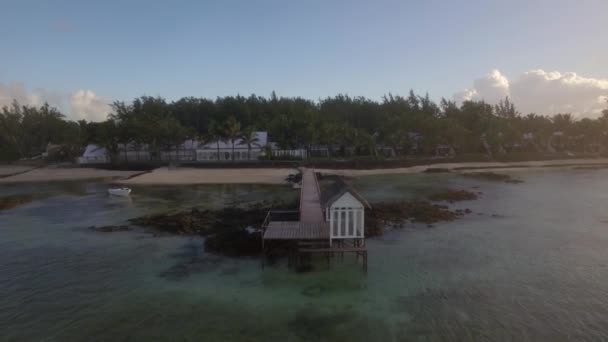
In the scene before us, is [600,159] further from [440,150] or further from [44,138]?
[44,138]

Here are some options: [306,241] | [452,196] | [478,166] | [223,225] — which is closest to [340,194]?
[306,241]

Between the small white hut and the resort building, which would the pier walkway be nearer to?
the small white hut

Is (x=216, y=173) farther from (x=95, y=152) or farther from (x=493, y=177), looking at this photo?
(x=493, y=177)

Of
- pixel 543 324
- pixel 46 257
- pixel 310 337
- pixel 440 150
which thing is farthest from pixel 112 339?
pixel 440 150

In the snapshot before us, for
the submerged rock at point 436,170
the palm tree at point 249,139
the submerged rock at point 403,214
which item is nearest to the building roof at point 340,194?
the submerged rock at point 403,214

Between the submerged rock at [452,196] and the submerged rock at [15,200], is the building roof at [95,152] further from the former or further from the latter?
the submerged rock at [452,196]
